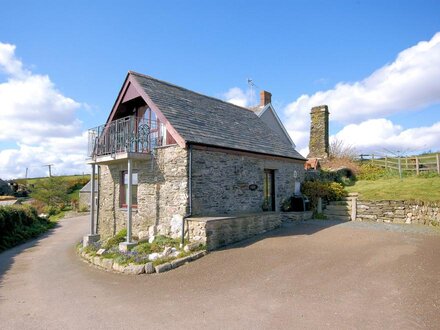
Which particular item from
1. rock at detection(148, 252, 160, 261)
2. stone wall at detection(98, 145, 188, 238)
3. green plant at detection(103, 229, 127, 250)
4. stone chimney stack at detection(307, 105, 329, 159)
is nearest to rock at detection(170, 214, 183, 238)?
stone wall at detection(98, 145, 188, 238)

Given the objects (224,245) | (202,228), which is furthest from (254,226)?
(202,228)

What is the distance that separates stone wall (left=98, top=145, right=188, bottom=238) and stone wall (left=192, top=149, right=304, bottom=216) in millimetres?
446

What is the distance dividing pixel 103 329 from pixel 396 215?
12191 mm

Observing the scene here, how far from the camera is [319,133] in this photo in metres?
23.0

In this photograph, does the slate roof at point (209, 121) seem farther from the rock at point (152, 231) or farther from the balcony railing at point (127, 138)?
the rock at point (152, 231)

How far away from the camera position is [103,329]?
5.31 m

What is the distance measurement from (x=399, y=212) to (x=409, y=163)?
8986mm

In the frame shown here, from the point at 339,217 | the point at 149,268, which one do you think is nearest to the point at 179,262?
the point at 149,268

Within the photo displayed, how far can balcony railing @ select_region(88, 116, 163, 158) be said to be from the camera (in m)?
11.9

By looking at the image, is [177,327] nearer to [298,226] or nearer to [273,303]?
[273,303]

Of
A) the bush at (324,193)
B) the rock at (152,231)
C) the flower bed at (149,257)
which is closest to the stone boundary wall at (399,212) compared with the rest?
the bush at (324,193)

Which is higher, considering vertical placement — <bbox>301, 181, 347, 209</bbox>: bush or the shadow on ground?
<bbox>301, 181, 347, 209</bbox>: bush

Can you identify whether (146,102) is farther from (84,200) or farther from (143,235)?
(84,200)

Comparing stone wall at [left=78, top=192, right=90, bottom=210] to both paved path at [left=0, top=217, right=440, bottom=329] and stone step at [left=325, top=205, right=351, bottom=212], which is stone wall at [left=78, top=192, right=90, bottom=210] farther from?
stone step at [left=325, top=205, right=351, bottom=212]
